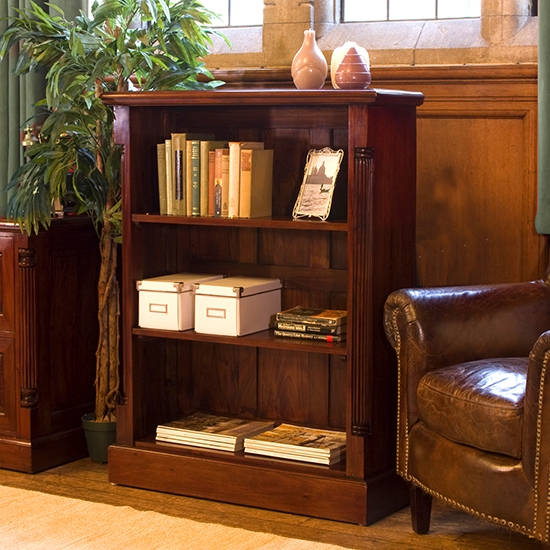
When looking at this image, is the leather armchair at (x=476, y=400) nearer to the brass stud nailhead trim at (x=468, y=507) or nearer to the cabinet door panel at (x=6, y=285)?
the brass stud nailhead trim at (x=468, y=507)

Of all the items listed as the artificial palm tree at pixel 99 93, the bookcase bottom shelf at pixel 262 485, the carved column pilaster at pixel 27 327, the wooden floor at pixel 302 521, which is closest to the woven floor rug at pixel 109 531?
the wooden floor at pixel 302 521

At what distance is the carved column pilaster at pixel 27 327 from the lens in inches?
135

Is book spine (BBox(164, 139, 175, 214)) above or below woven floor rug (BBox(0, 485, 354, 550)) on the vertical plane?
above

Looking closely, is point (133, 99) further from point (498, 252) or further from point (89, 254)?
point (498, 252)

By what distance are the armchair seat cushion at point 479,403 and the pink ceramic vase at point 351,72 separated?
881 mm

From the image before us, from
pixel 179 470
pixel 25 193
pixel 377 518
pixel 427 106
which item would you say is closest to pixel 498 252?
pixel 427 106

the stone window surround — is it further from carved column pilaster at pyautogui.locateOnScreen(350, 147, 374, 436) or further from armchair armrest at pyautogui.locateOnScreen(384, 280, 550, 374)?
armchair armrest at pyautogui.locateOnScreen(384, 280, 550, 374)

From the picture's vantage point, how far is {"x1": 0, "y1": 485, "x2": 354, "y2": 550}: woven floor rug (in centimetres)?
280

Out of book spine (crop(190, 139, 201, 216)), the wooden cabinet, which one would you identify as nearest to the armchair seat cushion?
book spine (crop(190, 139, 201, 216))

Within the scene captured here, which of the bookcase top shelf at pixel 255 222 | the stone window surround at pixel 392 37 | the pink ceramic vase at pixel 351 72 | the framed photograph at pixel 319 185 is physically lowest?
the bookcase top shelf at pixel 255 222

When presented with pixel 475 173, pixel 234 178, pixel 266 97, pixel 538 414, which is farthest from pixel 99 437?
pixel 538 414

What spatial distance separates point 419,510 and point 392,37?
168 cm

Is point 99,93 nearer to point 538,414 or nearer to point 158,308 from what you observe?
point 158,308

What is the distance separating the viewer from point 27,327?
11.3 ft
